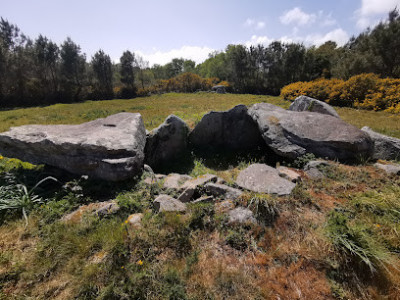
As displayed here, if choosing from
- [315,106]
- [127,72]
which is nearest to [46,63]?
[127,72]

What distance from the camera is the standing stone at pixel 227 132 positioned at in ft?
28.2

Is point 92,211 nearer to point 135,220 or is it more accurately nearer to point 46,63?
point 135,220

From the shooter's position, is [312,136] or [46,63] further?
[46,63]

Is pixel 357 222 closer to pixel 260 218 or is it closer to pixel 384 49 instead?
pixel 260 218

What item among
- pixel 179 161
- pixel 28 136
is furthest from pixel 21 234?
pixel 179 161

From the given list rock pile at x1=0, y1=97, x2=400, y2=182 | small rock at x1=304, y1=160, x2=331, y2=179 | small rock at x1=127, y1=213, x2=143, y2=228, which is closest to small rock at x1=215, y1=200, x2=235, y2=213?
rock pile at x1=0, y1=97, x2=400, y2=182

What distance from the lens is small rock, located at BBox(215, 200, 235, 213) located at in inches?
157

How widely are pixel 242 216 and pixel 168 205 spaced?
5.23 ft

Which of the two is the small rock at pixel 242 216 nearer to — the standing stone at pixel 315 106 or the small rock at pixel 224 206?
the small rock at pixel 224 206

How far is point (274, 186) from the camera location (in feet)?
15.2

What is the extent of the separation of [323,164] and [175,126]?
18.4ft

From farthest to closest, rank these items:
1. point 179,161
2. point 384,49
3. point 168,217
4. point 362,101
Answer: point 384,49 → point 362,101 → point 179,161 → point 168,217

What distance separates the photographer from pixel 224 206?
4098 millimetres

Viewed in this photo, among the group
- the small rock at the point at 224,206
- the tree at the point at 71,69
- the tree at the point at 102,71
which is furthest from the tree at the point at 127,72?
the small rock at the point at 224,206
